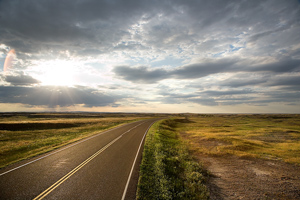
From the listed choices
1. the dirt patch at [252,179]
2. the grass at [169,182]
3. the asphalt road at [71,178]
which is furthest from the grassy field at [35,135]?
the dirt patch at [252,179]

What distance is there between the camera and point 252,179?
1032 centimetres

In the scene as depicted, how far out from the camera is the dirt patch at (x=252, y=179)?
836cm

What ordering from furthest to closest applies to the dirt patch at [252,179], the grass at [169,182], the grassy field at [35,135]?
the grassy field at [35,135] → the dirt patch at [252,179] → the grass at [169,182]

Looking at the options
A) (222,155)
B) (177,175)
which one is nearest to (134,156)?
(177,175)

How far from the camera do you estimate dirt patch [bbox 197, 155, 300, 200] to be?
8.36 metres

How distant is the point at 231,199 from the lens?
25.9 ft

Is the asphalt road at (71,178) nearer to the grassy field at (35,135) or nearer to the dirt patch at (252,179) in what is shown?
the grassy field at (35,135)

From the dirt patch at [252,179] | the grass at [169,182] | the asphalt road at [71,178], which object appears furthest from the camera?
the dirt patch at [252,179]

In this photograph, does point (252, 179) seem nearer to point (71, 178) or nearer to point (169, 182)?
point (169, 182)

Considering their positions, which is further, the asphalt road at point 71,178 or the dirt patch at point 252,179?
the dirt patch at point 252,179

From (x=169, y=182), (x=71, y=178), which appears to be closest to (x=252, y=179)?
(x=169, y=182)

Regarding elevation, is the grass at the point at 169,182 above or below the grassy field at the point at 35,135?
above

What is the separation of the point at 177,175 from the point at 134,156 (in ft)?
14.8

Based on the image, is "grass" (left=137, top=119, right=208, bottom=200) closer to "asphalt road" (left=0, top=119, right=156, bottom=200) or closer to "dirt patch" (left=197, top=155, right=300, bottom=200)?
"asphalt road" (left=0, top=119, right=156, bottom=200)
